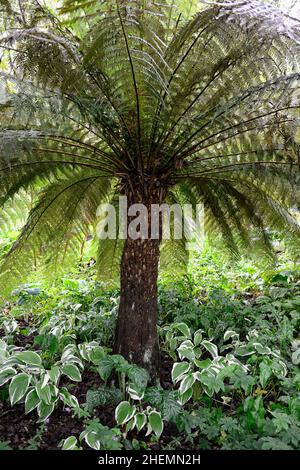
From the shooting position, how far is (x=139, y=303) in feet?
7.12

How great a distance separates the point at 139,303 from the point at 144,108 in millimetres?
1002

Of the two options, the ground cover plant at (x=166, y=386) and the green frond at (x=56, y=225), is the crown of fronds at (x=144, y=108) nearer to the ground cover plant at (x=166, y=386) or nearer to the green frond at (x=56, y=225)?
the green frond at (x=56, y=225)

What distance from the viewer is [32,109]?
5.21ft

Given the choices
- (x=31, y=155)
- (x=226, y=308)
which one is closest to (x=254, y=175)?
(x=226, y=308)

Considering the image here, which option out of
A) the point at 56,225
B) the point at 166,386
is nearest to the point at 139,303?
the point at 166,386

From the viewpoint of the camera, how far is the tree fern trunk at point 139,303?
2.15 metres

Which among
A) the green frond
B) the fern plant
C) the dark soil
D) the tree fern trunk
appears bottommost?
the dark soil

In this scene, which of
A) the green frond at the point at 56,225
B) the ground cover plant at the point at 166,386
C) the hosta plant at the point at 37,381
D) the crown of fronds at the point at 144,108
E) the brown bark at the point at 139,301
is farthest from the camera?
the green frond at the point at 56,225

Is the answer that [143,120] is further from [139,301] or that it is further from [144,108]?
[139,301]

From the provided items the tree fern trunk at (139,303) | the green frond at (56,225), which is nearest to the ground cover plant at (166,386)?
the tree fern trunk at (139,303)

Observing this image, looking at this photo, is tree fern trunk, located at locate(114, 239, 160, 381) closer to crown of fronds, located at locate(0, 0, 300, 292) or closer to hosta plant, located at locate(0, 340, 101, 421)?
hosta plant, located at locate(0, 340, 101, 421)

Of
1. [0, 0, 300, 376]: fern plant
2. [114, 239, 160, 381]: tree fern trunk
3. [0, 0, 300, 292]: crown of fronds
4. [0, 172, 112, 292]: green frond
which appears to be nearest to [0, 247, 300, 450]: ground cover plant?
[114, 239, 160, 381]: tree fern trunk

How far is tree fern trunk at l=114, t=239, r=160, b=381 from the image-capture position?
215 cm

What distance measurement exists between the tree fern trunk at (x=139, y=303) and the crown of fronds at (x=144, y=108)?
0.34m
